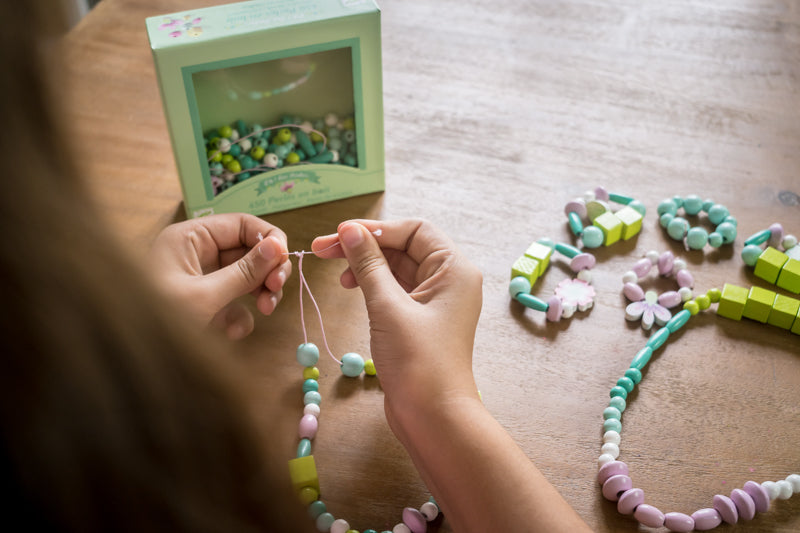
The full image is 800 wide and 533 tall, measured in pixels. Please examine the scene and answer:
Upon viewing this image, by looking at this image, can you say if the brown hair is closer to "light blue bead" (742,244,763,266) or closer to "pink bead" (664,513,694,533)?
"pink bead" (664,513,694,533)

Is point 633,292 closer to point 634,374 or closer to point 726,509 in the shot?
point 634,374

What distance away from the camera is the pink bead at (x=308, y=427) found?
3.06 feet

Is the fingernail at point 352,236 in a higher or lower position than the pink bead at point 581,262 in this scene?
higher

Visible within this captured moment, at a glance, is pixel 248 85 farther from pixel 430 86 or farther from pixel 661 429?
pixel 661 429

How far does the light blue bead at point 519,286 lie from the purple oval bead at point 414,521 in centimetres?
39

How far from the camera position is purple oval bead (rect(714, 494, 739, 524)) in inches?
33.6

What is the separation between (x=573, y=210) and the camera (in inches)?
49.3

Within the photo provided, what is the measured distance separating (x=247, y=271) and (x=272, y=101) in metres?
0.34

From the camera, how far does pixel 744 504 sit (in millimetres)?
859

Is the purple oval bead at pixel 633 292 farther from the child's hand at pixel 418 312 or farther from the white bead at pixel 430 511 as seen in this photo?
the white bead at pixel 430 511

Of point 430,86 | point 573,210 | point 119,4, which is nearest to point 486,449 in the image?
point 573,210

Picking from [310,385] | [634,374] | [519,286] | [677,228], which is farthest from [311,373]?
[677,228]

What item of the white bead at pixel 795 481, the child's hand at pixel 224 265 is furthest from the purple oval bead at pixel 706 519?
the child's hand at pixel 224 265

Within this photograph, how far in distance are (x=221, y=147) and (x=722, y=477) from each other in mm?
868
